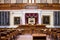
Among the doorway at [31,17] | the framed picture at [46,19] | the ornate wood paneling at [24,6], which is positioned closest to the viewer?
the doorway at [31,17]

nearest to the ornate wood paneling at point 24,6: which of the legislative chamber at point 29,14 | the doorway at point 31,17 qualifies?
the legislative chamber at point 29,14

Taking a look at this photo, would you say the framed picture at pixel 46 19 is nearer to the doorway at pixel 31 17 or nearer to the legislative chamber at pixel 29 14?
the legislative chamber at pixel 29 14

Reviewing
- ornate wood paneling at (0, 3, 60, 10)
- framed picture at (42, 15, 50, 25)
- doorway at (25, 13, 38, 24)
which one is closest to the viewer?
doorway at (25, 13, 38, 24)

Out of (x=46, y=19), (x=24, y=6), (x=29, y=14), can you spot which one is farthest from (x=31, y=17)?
(x=46, y=19)

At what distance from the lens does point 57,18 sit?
23.0m

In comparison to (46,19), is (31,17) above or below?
above

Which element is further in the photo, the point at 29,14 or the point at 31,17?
the point at 31,17

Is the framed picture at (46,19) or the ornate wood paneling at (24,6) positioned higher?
the ornate wood paneling at (24,6)

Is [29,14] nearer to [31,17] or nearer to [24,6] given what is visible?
[31,17]

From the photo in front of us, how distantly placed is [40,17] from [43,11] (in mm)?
879

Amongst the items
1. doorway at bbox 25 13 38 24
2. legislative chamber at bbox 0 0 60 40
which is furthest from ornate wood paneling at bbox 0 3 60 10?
doorway at bbox 25 13 38 24

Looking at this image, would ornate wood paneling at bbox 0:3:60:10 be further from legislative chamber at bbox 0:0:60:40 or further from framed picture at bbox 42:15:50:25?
framed picture at bbox 42:15:50:25

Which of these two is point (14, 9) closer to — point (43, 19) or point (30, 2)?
point (30, 2)

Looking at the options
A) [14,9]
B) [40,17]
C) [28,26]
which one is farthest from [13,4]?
[28,26]
